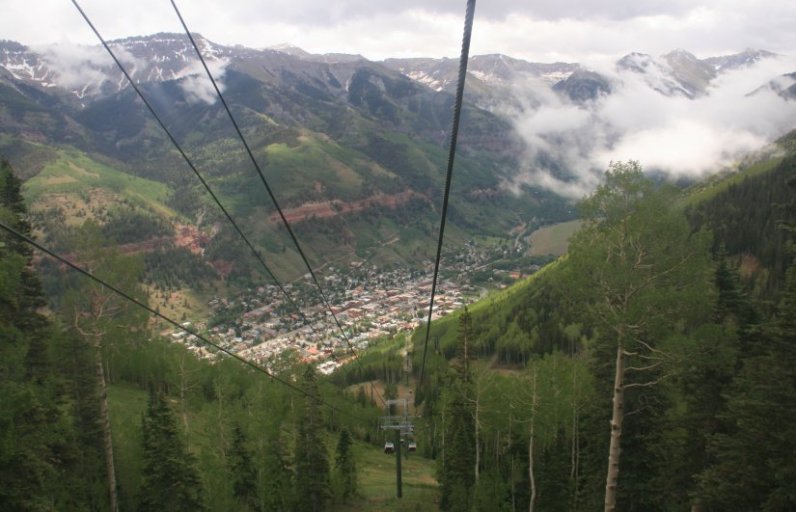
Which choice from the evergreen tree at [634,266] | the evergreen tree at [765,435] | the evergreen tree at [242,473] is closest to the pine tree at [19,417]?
the evergreen tree at [242,473]

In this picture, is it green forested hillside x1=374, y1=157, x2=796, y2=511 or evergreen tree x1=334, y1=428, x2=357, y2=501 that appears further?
evergreen tree x1=334, y1=428, x2=357, y2=501

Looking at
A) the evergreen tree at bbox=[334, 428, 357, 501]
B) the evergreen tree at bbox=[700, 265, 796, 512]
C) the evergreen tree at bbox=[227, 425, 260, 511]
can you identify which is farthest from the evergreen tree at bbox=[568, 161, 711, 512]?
the evergreen tree at bbox=[334, 428, 357, 501]

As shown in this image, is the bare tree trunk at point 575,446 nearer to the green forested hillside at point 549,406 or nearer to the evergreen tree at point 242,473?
the green forested hillside at point 549,406

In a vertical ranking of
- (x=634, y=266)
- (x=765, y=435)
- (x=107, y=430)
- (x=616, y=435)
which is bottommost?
(x=107, y=430)

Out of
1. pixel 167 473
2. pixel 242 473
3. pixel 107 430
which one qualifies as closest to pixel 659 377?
pixel 167 473

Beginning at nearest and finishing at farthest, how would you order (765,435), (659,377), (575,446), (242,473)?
1. (765,435)
2. (659,377)
3. (242,473)
4. (575,446)

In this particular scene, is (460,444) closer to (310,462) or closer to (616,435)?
(310,462)

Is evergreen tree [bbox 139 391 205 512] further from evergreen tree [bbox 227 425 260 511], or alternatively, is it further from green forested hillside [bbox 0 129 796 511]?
evergreen tree [bbox 227 425 260 511]
